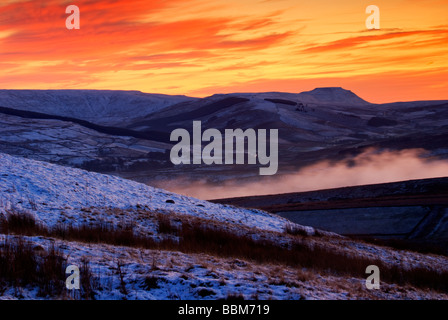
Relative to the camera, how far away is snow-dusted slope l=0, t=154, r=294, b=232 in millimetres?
16562

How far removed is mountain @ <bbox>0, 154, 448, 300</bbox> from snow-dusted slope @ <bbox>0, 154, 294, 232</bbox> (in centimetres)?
5

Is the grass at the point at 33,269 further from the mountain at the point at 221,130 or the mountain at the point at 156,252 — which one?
the mountain at the point at 221,130

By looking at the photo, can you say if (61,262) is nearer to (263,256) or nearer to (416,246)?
(263,256)

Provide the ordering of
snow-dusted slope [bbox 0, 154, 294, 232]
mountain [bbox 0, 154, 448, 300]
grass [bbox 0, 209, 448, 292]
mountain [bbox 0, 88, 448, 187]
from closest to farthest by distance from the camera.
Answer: mountain [bbox 0, 154, 448, 300] < grass [bbox 0, 209, 448, 292] < snow-dusted slope [bbox 0, 154, 294, 232] < mountain [bbox 0, 88, 448, 187]

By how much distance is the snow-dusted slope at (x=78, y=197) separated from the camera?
16.6 meters

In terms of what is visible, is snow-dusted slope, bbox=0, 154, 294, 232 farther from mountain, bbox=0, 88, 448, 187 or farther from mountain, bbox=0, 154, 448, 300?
mountain, bbox=0, 88, 448, 187

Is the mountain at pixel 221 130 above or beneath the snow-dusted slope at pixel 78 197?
above

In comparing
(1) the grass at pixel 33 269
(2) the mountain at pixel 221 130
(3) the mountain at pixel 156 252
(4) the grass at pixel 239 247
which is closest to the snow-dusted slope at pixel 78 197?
(3) the mountain at pixel 156 252

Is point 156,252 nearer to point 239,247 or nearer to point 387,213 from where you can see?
point 239,247

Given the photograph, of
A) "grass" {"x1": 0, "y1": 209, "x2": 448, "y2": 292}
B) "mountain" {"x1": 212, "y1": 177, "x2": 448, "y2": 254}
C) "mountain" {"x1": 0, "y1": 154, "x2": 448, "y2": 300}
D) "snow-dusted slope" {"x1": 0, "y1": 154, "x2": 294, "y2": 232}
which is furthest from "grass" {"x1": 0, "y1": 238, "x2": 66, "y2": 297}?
"mountain" {"x1": 212, "y1": 177, "x2": 448, "y2": 254}

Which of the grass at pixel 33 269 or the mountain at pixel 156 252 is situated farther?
the mountain at pixel 156 252

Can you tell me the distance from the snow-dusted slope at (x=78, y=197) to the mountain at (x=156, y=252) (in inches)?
2.1

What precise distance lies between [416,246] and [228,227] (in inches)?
384
